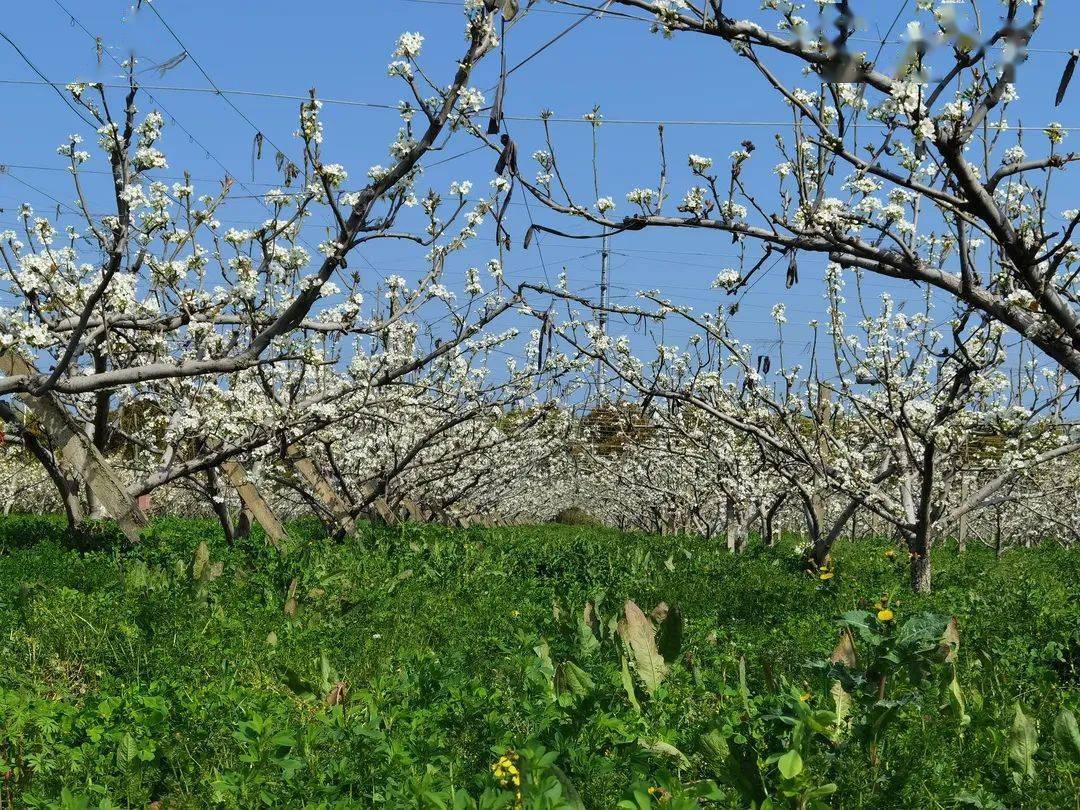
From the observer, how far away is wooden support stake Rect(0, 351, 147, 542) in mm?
8546

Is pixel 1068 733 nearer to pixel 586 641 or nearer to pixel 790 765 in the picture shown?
pixel 790 765

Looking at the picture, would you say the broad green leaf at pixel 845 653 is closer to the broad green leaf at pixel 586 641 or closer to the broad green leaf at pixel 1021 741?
the broad green leaf at pixel 1021 741

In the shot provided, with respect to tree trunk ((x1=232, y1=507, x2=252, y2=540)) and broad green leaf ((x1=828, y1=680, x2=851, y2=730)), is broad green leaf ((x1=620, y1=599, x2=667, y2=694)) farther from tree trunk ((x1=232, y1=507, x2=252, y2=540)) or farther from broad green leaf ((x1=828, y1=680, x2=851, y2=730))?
tree trunk ((x1=232, y1=507, x2=252, y2=540))

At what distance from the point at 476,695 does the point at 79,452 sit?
6.07 m

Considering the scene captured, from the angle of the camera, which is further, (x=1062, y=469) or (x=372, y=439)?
(x=1062, y=469)

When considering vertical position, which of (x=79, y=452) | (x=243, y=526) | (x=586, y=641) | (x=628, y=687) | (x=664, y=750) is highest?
(x=79, y=452)

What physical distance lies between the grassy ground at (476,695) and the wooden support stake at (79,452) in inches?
19.3

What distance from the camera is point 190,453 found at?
33.7 feet

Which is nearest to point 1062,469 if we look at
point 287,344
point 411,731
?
point 287,344

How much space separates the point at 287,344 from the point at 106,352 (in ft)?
5.92

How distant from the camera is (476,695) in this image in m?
4.03

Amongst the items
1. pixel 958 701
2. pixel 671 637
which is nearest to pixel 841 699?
pixel 958 701

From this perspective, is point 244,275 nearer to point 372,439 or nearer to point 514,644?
point 514,644

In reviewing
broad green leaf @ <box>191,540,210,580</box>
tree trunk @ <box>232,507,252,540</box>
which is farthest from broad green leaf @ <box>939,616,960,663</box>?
tree trunk @ <box>232,507,252,540</box>
